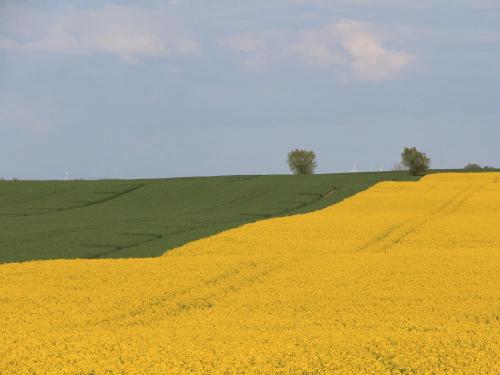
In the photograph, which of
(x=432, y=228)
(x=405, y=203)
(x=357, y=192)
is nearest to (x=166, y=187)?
(x=357, y=192)

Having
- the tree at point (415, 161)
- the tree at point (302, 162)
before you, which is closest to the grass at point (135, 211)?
the tree at point (415, 161)

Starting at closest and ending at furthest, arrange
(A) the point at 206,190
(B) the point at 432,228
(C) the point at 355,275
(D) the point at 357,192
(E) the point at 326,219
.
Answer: (C) the point at 355,275
(B) the point at 432,228
(E) the point at 326,219
(D) the point at 357,192
(A) the point at 206,190

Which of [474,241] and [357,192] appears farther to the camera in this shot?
[357,192]

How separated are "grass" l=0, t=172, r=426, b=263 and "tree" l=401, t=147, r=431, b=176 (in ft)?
9.02

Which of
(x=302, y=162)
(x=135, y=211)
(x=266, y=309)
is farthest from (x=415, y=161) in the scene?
(x=266, y=309)

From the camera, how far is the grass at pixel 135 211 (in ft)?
112

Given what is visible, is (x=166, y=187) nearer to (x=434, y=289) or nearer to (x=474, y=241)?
(x=474, y=241)

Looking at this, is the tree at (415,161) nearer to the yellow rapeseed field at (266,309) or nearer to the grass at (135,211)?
the grass at (135,211)

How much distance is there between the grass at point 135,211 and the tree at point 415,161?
2.75 meters

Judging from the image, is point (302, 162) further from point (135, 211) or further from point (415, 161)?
point (135, 211)

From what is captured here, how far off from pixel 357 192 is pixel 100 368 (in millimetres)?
52068

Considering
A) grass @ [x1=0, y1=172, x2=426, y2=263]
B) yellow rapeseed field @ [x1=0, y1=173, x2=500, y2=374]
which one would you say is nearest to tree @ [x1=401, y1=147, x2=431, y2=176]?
grass @ [x1=0, y1=172, x2=426, y2=263]

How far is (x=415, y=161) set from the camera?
8831 cm

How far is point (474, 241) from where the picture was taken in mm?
33188
